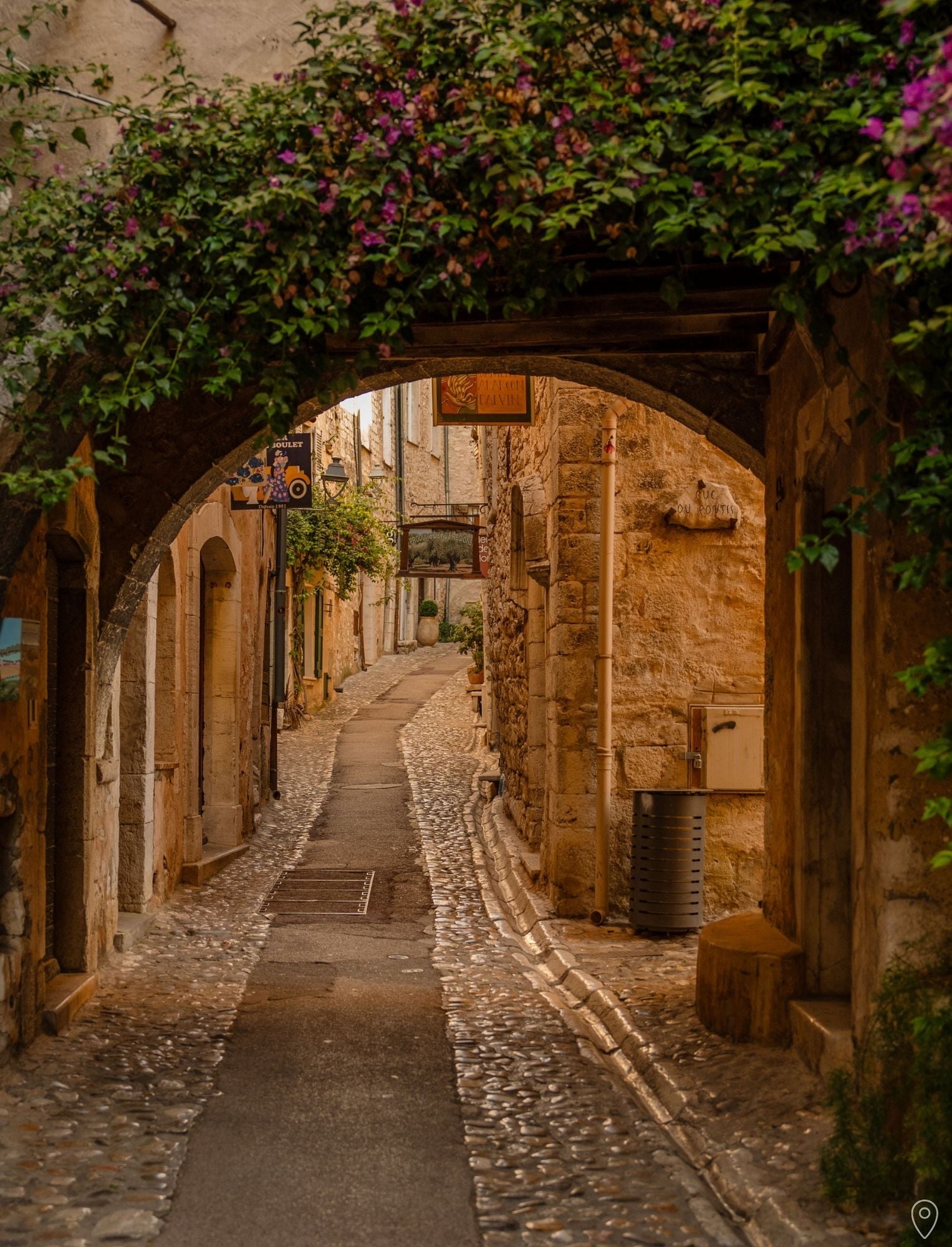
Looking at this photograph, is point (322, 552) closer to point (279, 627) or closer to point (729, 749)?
point (279, 627)

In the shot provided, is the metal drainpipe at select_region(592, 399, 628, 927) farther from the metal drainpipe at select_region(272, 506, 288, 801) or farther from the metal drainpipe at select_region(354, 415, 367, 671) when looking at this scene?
the metal drainpipe at select_region(354, 415, 367, 671)

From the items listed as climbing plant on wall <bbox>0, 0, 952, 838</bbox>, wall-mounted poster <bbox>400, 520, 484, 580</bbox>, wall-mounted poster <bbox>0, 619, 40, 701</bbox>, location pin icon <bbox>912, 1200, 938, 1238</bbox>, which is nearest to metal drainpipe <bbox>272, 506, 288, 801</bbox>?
wall-mounted poster <bbox>400, 520, 484, 580</bbox>

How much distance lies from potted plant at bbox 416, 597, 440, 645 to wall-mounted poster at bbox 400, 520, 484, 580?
21346mm

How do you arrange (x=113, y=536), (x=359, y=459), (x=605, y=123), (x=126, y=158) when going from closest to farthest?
(x=605, y=123)
(x=126, y=158)
(x=113, y=536)
(x=359, y=459)

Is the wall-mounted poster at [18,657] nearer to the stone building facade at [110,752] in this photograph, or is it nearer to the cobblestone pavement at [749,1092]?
→ the stone building facade at [110,752]

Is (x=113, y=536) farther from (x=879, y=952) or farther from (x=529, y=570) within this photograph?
(x=879, y=952)

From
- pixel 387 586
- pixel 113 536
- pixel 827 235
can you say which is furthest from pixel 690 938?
pixel 387 586

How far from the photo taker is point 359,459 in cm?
3108

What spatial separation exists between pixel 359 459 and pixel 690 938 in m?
23.7

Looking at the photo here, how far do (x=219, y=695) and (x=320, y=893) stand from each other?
8.87 ft

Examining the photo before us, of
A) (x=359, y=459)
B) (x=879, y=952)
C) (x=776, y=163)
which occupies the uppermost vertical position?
(x=359, y=459)

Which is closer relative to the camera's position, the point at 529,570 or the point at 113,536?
the point at 113,536

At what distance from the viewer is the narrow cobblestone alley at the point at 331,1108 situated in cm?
395

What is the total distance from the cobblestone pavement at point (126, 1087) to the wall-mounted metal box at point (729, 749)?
2.93m
